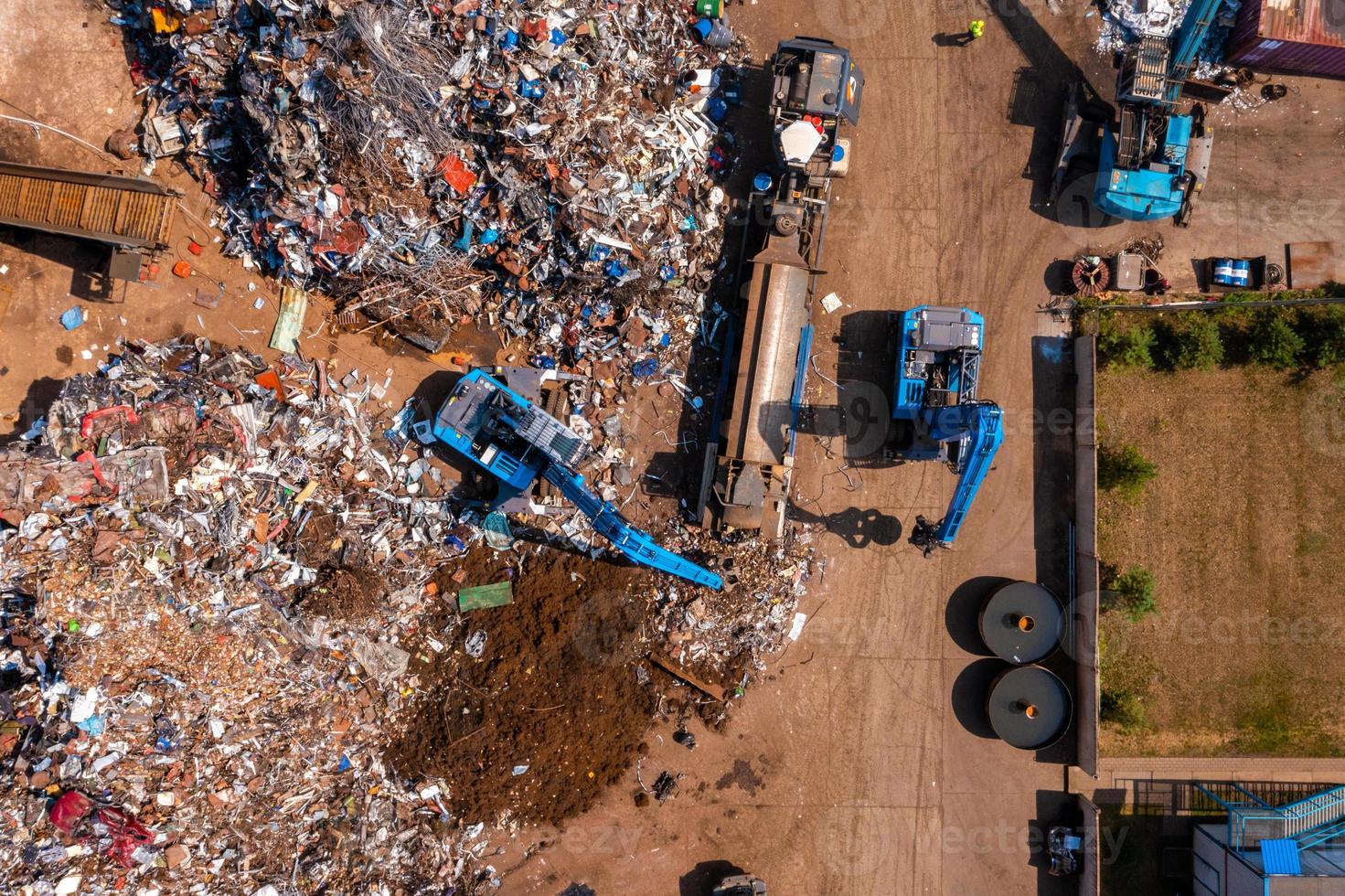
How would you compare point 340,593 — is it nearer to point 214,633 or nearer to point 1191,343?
point 214,633

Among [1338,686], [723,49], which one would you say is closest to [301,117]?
[723,49]

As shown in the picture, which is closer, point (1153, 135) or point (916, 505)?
point (1153, 135)

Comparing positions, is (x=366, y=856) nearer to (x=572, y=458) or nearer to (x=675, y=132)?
(x=572, y=458)

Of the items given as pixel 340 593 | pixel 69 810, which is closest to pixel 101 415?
pixel 340 593

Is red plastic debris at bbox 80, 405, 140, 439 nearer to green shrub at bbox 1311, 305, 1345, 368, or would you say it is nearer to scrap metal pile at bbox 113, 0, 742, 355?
scrap metal pile at bbox 113, 0, 742, 355

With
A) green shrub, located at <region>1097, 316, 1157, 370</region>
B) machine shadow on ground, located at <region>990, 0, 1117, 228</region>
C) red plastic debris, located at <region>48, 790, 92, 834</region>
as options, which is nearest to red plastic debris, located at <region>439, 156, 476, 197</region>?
machine shadow on ground, located at <region>990, 0, 1117, 228</region>

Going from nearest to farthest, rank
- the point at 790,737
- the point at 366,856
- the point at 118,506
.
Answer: the point at 118,506 < the point at 366,856 < the point at 790,737
